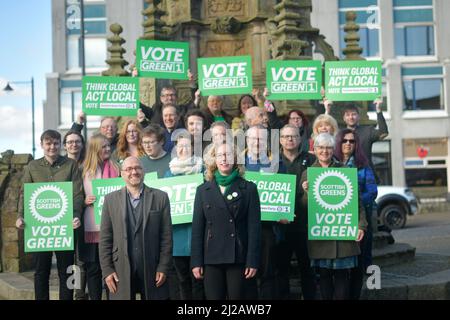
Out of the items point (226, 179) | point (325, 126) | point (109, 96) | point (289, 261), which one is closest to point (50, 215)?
point (226, 179)

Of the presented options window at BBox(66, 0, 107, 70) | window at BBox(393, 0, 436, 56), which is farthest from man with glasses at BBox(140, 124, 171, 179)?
window at BBox(66, 0, 107, 70)

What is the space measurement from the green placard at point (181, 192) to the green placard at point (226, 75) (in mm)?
3142

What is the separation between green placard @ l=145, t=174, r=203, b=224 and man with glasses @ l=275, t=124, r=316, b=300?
1.02 meters

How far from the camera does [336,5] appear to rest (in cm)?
4028

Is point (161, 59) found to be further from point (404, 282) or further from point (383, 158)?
point (383, 158)

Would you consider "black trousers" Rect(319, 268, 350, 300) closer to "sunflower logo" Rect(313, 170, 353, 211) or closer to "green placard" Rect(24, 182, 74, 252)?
"sunflower logo" Rect(313, 170, 353, 211)

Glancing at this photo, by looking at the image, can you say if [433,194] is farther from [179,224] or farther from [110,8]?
[179,224]

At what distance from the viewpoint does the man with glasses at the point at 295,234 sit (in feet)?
24.1

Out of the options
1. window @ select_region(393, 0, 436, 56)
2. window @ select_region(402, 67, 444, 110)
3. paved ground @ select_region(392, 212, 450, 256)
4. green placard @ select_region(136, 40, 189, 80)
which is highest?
window @ select_region(393, 0, 436, 56)

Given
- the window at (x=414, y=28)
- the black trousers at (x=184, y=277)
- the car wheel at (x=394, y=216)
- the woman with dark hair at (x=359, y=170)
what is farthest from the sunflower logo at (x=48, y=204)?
the window at (x=414, y=28)

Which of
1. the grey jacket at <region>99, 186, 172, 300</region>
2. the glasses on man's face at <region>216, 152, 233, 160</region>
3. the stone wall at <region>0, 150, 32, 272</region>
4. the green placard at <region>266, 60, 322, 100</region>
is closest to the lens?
the grey jacket at <region>99, 186, 172, 300</region>

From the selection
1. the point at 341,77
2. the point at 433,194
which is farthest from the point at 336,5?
the point at 341,77

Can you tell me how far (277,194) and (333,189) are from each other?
0.57m

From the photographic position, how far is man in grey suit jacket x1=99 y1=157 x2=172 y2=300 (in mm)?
6230
